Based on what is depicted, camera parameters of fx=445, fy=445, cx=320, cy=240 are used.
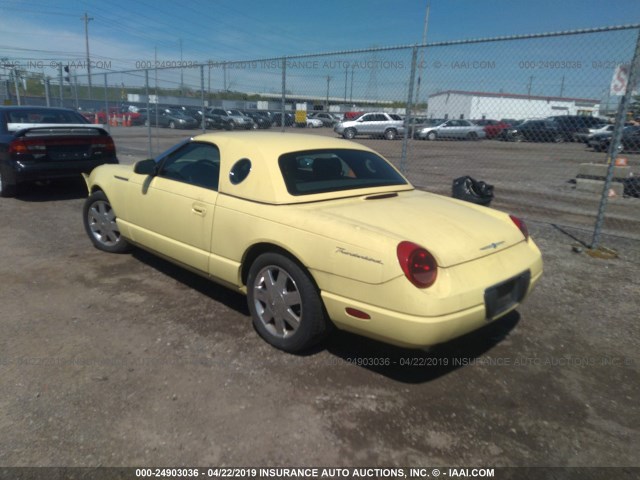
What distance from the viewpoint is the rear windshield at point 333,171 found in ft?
10.9

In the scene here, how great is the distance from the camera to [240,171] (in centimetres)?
341

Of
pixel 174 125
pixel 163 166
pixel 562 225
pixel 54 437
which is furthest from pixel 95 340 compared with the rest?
pixel 174 125

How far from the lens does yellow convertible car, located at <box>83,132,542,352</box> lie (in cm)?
253

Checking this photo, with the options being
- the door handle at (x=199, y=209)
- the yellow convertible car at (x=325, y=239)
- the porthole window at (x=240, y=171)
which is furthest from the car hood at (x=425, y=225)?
the door handle at (x=199, y=209)

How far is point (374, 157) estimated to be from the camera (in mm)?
4039

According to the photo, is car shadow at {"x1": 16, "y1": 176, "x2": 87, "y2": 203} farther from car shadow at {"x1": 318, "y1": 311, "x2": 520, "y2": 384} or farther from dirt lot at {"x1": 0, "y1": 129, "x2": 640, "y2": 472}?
car shadow at {"x1": 318, "y1": 311, "x2": 520, "y2": 384}

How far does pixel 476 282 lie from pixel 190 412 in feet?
5.90

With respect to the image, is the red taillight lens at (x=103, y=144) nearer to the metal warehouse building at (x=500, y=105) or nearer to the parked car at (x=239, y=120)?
the metal warehouse building at (x=500, y=105)

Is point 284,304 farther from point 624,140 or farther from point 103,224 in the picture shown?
point 624,140

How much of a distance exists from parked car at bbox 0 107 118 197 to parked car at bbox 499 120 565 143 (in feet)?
42.6

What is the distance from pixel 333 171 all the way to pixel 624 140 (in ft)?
63.2

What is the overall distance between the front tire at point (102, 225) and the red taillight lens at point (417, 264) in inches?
136

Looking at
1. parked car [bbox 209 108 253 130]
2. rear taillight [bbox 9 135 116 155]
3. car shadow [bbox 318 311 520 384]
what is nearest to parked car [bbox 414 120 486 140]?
parked car [bbox 209 108 253 130]

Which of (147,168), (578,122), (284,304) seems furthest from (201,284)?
(578,122)
